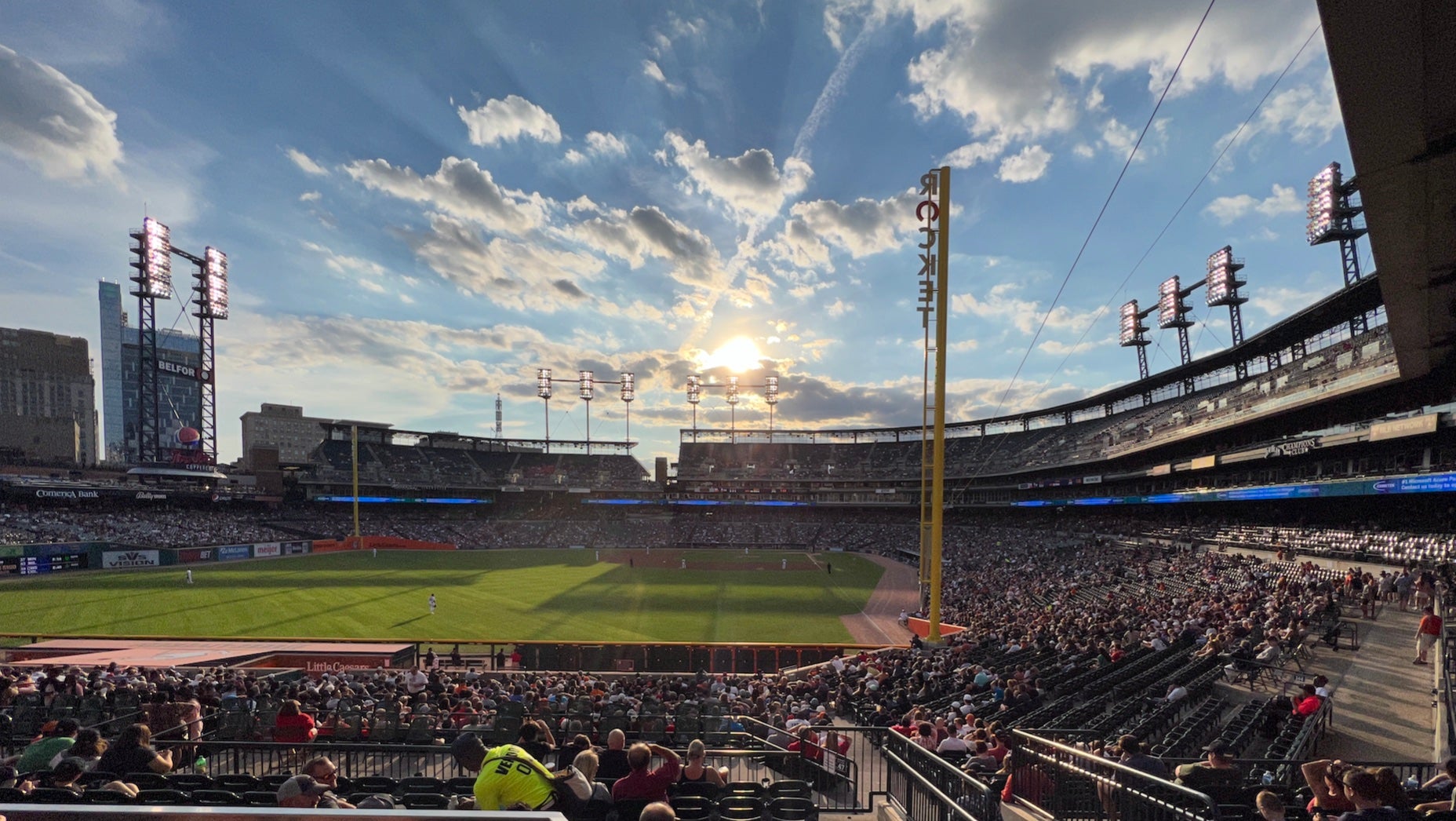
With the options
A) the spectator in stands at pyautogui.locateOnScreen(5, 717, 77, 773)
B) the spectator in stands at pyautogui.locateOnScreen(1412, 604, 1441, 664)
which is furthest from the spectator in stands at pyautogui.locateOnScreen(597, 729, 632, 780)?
the spectator in stands at pyautogui.locateOnScreen(1412, 604, 1441, 664)

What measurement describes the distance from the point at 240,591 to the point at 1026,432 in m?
76.2

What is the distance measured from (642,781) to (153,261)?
78549 mm

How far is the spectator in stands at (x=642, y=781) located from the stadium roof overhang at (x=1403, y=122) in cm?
815

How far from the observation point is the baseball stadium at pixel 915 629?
5.51m

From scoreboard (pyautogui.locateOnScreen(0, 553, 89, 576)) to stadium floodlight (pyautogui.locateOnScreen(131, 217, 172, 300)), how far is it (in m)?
28.9

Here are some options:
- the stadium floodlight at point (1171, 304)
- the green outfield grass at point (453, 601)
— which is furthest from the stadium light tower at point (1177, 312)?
the green outfield grass at point (453, 601)

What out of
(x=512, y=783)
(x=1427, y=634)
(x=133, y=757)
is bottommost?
(x=1427, y=634)

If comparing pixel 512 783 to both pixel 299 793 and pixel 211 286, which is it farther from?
pixel 211 286

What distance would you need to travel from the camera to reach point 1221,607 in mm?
19406

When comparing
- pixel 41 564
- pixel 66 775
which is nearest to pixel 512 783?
pixel 66 775

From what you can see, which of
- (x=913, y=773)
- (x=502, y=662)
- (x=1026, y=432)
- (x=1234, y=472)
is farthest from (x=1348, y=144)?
(x=1026, y=432)

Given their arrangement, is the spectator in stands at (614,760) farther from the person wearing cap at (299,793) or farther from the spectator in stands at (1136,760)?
the spectator in stands at (1136,760)

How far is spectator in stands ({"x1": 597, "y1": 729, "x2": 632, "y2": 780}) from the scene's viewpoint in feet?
17.9

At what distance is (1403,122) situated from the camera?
580cm
